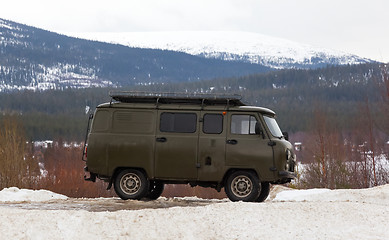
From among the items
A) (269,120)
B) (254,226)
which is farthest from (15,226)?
(269,120)

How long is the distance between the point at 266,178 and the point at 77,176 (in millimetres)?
37098

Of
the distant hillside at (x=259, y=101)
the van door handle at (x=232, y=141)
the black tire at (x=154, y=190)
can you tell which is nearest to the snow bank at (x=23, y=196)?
the black tire at (x=154, y=190)

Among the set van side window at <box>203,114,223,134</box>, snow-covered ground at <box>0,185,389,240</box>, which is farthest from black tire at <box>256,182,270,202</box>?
snow-covered ground at <box>0,185,389,240</box>

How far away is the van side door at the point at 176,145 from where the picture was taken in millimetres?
15562

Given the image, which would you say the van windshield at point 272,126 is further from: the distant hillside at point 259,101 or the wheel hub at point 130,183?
the distant hillside at point 259,101

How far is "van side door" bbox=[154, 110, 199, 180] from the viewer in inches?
613

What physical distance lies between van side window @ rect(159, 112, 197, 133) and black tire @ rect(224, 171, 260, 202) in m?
1.57

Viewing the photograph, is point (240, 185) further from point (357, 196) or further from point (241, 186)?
point (357, 196)

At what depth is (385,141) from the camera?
5438 centimetres

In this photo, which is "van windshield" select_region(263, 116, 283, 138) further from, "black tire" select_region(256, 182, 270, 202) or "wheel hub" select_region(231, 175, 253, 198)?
"black tire" select_region(256, 182, 270, 202)

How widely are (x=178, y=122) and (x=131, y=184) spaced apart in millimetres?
2028

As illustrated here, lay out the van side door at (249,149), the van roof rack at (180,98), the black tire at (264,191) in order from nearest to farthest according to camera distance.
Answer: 1. the van side door at (249,149)
2. the van roof rack at (180,98)
3. the black tire at (264,191)

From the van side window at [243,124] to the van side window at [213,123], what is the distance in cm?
30

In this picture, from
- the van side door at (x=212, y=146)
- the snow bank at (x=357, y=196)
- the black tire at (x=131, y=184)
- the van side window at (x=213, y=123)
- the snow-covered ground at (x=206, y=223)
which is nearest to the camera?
the snow-covered ground at (x=206, y=223)
